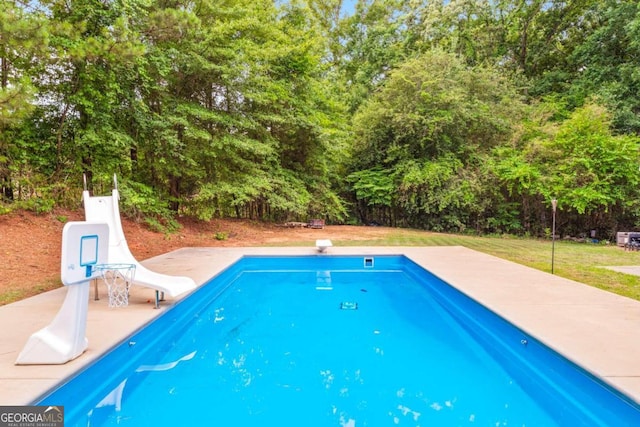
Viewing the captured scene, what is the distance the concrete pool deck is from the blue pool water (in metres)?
0.10

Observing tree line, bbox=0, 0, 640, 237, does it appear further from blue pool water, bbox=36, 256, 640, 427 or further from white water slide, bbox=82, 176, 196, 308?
blue pool water, bbox=36, 256, 640, 427

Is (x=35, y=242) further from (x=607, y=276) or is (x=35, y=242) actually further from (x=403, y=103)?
(x=403, y=103)

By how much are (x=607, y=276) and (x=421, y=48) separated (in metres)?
16.4

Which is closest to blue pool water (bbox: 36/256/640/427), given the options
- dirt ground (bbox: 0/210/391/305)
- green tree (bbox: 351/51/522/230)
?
dirt ground (bbox: 0/210/391/305)

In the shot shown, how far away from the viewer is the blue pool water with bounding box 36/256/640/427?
239 cm

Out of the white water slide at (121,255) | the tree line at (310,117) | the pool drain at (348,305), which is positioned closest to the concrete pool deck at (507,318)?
the white water slide at (121,255)

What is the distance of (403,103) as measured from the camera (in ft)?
47.0

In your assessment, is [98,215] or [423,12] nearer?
[98,215]

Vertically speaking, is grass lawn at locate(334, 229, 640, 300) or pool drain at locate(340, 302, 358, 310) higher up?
grass lawn at locate(334, 229, 640, 300)

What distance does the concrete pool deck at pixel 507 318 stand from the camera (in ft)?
7.44

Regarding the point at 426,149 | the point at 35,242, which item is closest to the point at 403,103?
the point at 426,149

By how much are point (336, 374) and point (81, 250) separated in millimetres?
2062

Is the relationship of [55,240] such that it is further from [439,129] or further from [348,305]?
[439,129]

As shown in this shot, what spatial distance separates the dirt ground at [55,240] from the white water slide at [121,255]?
49.5 inches
